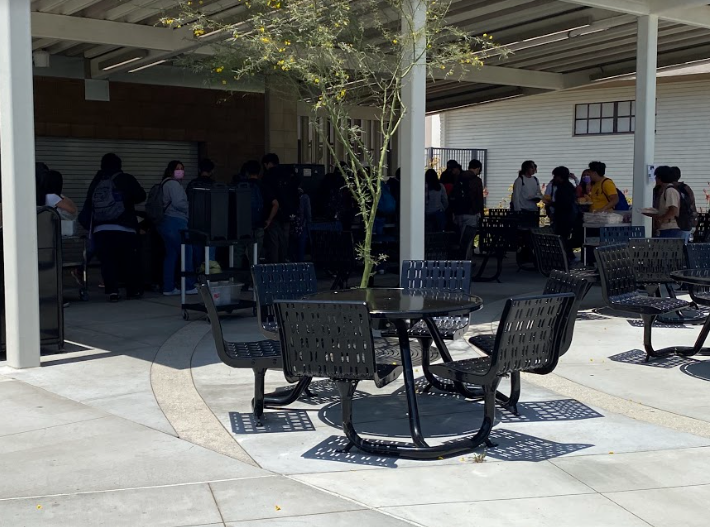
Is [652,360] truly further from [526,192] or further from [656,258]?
[526,192]

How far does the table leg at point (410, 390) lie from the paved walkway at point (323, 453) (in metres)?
0.20

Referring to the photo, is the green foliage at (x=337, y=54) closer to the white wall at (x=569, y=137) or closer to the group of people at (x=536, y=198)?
the group of people at (x=536, y=198)

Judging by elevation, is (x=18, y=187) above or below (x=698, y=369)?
above

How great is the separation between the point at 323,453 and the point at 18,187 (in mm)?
3549

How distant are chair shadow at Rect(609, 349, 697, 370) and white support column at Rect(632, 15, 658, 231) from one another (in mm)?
4585

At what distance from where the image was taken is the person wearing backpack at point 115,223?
10.8 m

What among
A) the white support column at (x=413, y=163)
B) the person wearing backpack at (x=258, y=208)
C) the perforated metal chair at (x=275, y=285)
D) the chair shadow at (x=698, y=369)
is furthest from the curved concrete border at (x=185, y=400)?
the chair shadow at (x=698, y=369)

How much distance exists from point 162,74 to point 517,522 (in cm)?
1519

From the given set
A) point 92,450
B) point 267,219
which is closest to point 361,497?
point 92,450

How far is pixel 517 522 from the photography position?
4.08 m

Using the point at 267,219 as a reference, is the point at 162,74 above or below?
above

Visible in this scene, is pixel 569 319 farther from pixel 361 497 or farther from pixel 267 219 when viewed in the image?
pixel 267 219

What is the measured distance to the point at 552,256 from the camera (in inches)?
397

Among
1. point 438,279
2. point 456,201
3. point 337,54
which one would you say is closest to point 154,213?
point 337,54
